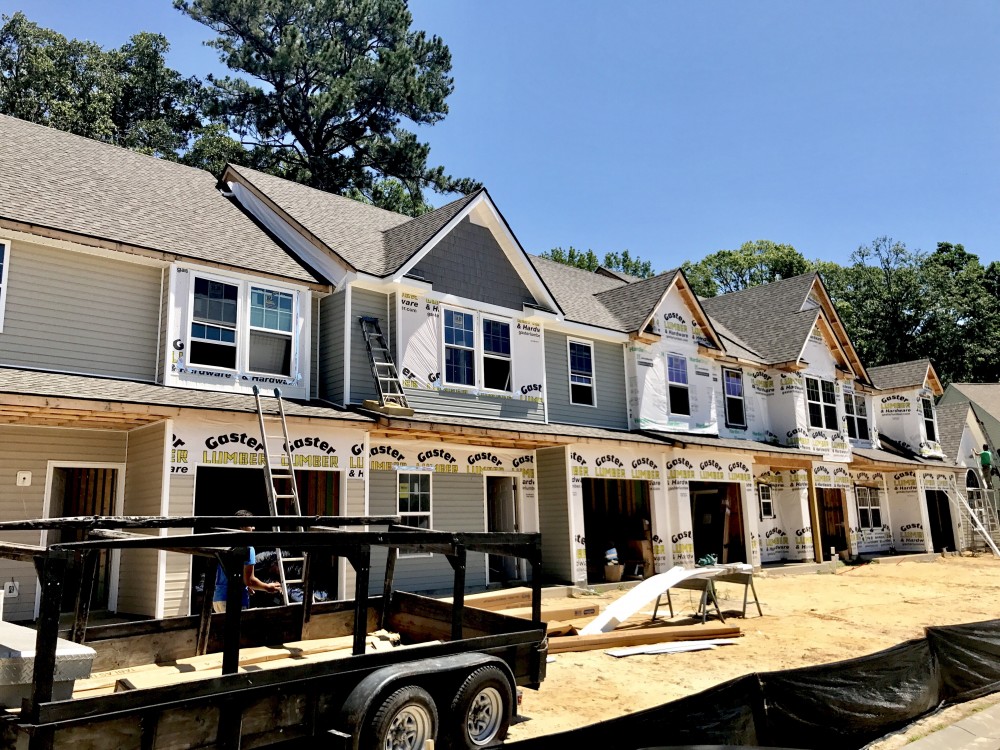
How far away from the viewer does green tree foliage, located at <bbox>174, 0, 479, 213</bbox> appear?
38625mm

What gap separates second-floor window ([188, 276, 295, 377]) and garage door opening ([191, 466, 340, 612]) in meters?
2.05

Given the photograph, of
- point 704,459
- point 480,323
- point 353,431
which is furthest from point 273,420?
point 704,459

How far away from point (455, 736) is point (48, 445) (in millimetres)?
10074

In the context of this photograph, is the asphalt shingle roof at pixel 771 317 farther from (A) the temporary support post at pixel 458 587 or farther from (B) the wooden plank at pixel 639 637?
(A) the temporary support post at pixel 458 587

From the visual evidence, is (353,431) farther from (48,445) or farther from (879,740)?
(879,740)

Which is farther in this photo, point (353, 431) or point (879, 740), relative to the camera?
point (353, 431)

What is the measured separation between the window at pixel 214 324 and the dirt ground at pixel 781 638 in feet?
27.0

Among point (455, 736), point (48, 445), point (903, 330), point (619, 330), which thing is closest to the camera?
point (455, 736)

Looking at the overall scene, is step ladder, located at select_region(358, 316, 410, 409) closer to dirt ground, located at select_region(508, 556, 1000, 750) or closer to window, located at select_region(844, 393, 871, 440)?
dirt ground, located at select_region(508, 556, 1000, 750)

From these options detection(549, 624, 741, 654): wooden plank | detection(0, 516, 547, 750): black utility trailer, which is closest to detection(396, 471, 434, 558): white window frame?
detection(549, 624, 741, 654): wooden plank

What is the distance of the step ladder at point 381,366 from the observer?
15.8 m

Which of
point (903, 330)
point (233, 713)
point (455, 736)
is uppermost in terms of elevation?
point (903, 330)

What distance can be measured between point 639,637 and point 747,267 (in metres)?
52.3

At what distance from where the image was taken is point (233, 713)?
5000 mm
